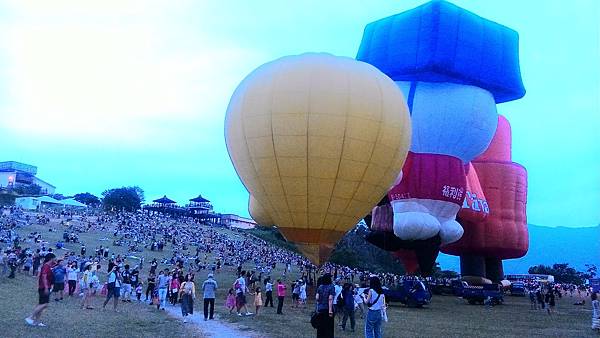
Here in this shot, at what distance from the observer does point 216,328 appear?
10047 millimetres

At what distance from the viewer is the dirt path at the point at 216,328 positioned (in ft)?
30.2

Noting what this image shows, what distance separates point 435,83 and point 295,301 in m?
9.94

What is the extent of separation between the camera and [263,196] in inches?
517

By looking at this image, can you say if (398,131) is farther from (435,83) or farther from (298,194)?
(435,83)

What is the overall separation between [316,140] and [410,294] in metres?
8.96

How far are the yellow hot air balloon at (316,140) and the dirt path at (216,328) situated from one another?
289 cm

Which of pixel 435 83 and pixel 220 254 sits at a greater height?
pixel 435 83

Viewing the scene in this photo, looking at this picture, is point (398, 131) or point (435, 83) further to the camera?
point (435, 83)

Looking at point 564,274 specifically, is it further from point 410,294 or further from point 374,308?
point 374,308

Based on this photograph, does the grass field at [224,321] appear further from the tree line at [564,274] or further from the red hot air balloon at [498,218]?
the tree line at [564,274]

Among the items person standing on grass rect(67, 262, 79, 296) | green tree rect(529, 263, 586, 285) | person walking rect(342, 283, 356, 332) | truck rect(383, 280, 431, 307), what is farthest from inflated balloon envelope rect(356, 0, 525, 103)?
green tree rect(529, 263, 586, 285)

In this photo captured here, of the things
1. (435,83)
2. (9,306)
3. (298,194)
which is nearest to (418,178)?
(435,83)

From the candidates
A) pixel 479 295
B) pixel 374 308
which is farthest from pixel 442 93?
pixel 374 308

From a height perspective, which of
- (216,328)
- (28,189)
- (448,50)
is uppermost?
(28,189)
